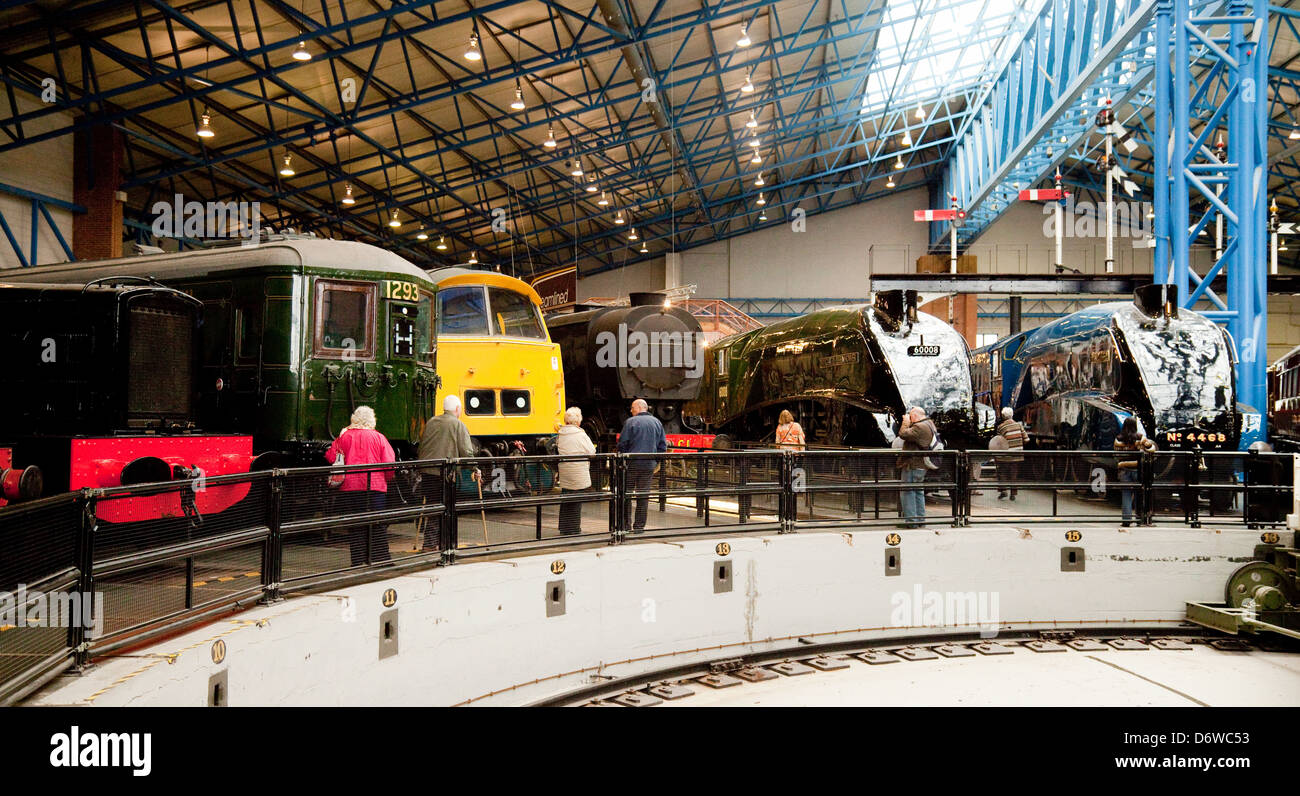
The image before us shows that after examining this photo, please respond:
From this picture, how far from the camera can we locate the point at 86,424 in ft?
29.6

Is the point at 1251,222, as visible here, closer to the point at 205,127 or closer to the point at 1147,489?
the point at 1147,489

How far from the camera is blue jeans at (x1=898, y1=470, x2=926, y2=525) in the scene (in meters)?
10.5

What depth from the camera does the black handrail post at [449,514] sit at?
771 cm

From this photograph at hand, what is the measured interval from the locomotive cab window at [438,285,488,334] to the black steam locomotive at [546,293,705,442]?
4750 mm

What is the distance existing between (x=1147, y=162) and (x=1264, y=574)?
4080 cm

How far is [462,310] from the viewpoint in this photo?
1402 cm

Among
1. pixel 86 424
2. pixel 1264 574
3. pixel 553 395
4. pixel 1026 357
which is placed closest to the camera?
pixel 86 424

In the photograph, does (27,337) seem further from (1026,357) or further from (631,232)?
(631,232)

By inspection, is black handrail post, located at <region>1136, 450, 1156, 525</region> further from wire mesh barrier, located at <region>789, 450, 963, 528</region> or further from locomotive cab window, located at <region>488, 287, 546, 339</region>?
locomotive cab window, located at <region>488, 287, 546, 339</region>

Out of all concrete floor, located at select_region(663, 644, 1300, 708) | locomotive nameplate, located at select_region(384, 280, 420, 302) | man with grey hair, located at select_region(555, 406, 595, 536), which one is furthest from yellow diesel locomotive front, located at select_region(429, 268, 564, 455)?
concrete floor, located at select_region(663, 644, 1300, 708)

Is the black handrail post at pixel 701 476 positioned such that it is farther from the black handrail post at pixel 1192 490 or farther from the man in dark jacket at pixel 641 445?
the black handrail post at pixel 1192 490

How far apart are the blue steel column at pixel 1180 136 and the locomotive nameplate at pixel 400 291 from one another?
12102mm

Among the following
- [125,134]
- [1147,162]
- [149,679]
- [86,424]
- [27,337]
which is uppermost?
[1147,162]
